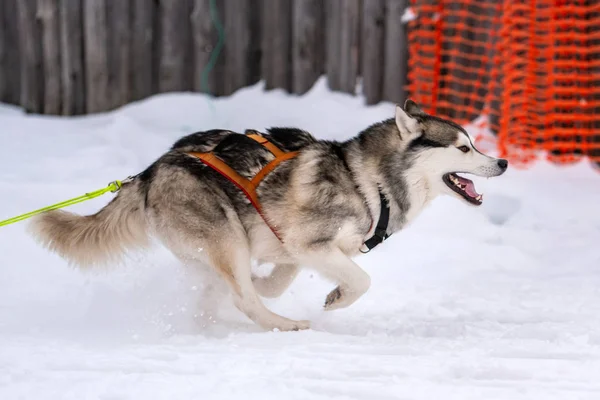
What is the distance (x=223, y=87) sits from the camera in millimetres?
8633

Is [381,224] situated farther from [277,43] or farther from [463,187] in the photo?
[277,43]

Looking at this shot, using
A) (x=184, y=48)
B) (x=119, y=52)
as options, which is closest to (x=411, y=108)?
(x=184, y=48)

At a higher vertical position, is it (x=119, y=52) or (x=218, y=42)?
(x=218, y=42)

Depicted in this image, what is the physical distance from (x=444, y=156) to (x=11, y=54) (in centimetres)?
638

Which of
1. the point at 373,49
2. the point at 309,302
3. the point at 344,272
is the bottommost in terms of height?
the point at 309,302

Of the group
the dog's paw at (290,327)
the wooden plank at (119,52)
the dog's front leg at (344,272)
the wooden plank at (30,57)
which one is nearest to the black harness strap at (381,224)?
the dog's front leg at (344,272)

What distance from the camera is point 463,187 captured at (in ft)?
14.9

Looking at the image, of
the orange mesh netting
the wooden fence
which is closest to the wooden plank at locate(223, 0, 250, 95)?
the wooden fence

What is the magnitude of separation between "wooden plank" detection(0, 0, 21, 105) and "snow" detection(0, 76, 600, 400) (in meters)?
0.99

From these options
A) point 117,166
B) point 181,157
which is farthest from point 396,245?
point 117,166

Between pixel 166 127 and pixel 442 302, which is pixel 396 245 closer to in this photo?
pixel 442 302

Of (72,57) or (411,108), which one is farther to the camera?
(72,57)

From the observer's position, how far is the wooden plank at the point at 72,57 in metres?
8.77

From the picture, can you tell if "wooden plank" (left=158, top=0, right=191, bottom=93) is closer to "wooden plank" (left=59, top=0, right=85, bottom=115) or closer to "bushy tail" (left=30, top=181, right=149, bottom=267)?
"wooden plank" (left=59, top=0, right=85, bottom=115)
